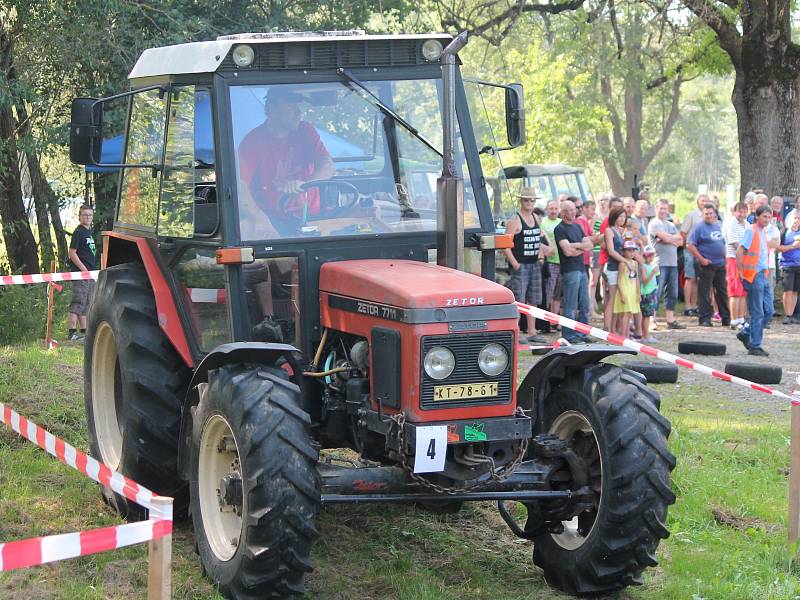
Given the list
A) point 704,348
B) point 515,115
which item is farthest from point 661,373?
point 515,115

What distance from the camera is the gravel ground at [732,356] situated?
468 inches

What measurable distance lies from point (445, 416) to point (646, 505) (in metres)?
1.06

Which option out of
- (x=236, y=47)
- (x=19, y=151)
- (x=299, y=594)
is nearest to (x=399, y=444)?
(x=299, y=594)

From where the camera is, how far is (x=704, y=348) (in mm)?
14000

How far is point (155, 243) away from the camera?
6.82 meters

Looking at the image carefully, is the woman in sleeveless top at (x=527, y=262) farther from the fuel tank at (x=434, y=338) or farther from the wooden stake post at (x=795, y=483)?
the fuel tank at (x=434, y=338)

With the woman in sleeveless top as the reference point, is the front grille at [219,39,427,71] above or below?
above

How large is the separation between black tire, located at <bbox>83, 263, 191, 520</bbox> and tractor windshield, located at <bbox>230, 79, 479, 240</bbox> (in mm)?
1122

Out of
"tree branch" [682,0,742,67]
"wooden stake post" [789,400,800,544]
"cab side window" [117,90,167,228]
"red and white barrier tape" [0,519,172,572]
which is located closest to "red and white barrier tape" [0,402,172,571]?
"red and white barrier tape" [0,519,172,572]

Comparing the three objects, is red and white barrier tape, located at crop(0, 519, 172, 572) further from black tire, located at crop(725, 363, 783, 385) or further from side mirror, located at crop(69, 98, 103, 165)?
black tire, located at crop(725, 363, 783, 385)

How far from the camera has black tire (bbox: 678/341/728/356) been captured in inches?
550

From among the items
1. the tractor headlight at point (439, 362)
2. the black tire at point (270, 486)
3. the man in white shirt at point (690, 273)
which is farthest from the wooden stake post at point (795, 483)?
the man in white shirt at point (690, 273)

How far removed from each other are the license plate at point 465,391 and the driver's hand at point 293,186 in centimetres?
139

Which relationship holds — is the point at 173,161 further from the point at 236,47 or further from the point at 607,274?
the point at 607,274
